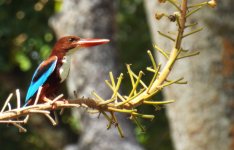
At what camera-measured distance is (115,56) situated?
6395 mm

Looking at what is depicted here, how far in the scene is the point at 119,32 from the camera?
29.8 feet

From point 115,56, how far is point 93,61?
11.2 inches

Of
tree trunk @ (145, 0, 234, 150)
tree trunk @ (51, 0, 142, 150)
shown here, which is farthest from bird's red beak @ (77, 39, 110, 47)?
tree trunk @ (51, 0, 142, 150)

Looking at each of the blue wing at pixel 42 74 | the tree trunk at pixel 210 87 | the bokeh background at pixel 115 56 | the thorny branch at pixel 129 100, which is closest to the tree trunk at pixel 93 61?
the bokeh background at pixel 115 56

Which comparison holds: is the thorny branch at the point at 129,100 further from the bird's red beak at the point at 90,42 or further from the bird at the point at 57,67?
the bird at the point at 57,67

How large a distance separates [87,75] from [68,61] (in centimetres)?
461

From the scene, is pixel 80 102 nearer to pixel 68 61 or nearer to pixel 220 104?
pixel 68 61

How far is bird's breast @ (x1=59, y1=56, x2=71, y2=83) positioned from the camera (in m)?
1.50

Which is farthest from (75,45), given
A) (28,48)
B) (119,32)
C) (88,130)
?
(119,32)

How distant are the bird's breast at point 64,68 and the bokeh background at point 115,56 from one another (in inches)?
111

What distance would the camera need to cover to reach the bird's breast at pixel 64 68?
150cm

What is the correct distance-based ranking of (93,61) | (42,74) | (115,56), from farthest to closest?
(115,56) < (93,61) < (42,74)

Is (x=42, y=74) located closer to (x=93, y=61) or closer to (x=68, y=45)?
(x=68, y=45)

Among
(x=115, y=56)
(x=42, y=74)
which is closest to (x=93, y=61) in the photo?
(x=115, y=56)
